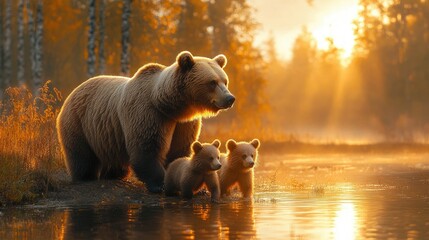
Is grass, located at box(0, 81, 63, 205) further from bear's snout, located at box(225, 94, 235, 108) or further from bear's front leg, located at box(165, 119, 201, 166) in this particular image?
bear's snout, located at box(225, 94, 235, 108)

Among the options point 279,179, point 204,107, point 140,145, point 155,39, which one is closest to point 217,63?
point 204,107

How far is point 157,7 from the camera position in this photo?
3133 cm

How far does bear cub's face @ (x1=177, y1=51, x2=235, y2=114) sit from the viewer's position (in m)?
11.3

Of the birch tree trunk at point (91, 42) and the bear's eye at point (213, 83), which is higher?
the birch tree trunk at point (91, 42)

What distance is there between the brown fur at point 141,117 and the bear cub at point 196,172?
0.18 m

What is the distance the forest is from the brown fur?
12084mm

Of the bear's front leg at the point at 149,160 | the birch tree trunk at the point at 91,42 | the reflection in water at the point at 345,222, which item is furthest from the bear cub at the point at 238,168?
the birch tree trunk at the point at 91,42

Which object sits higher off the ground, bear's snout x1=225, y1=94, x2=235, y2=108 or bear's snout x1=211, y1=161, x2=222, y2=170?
bear's snout x1=225, y1=94, x2=235, y2=108

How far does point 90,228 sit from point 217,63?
362 cm

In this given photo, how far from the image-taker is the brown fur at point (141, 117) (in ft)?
37.7

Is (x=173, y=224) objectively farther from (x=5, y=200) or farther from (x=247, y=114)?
(x=247, y=114)

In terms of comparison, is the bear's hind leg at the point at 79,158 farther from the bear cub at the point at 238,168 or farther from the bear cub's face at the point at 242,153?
the bear cub's face at the point at 242,153

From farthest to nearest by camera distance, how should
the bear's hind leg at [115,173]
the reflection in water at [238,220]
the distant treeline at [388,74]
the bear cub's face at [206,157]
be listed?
the distant treeline at [388,74], the bear's hind leg at [115,173], the bear cub's face at [206,157], the reflection in water at [238,220]

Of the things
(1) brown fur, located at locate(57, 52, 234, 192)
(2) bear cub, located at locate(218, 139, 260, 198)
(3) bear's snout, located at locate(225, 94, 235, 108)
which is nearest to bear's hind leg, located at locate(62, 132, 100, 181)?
(1) brown fur, located at locate(57, 52, 234, 192)
